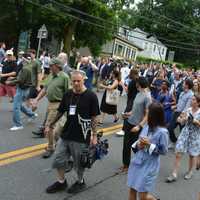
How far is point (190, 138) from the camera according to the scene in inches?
309

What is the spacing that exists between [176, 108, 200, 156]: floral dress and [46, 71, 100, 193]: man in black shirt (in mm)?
2140

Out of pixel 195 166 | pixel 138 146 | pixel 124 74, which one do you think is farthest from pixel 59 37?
pixel 138 146

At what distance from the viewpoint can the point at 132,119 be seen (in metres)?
7.63

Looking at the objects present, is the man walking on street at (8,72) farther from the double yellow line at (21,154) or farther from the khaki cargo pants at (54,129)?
the khaki cargo pants at (54,129)

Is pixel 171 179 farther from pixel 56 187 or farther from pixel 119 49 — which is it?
pixel 119 49

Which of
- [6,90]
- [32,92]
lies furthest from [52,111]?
[6,90]

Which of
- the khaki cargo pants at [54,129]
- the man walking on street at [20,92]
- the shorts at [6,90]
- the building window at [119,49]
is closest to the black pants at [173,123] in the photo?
the khaki cargo pants at [54,129]

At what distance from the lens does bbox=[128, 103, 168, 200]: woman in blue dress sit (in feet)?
17.7

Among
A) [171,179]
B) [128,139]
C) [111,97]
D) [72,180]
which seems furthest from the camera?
[111,97]

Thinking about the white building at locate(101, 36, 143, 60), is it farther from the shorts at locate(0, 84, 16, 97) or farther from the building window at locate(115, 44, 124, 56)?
the shorts at locate(0, 84, 16, 97)

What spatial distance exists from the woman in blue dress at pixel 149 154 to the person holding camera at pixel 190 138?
227 centimetres

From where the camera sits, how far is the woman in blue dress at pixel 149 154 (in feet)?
17.7

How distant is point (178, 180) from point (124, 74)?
53.2 feet

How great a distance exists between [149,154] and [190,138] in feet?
8.47
